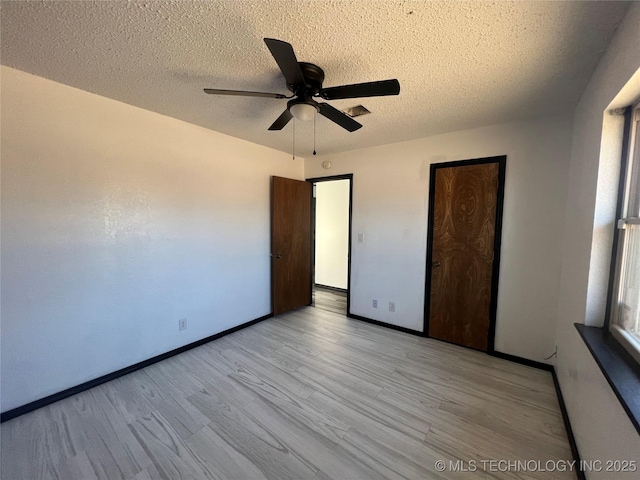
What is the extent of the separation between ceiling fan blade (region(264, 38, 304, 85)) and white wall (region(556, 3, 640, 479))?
58.5 inches

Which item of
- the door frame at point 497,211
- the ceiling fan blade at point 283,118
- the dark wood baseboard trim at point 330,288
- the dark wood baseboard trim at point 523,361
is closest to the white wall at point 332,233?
the dark wood baseboard trim at point 330,288

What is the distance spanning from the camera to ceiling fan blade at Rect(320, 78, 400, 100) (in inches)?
53.2

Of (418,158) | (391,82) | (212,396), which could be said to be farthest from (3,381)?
(418,158)

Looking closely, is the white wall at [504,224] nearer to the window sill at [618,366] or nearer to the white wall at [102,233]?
the window sill at [618,366]

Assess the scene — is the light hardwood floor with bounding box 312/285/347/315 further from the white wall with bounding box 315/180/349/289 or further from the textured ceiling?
the textured ceiling

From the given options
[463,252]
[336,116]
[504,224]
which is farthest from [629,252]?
[336,116]

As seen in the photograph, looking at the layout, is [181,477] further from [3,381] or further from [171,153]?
[171,153]

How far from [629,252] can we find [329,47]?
2.00 m

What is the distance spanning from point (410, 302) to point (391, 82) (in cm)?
251

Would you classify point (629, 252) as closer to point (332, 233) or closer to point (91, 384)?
point (91, 384)

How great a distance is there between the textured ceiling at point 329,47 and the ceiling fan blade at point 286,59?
20cm

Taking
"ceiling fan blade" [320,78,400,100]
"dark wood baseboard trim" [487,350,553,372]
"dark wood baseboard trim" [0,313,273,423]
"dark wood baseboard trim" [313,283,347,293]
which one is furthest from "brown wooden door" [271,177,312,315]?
"dark wood baseboard trim" [487,350,553,372]

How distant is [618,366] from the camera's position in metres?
1.12

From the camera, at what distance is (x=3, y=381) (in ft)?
5.53
